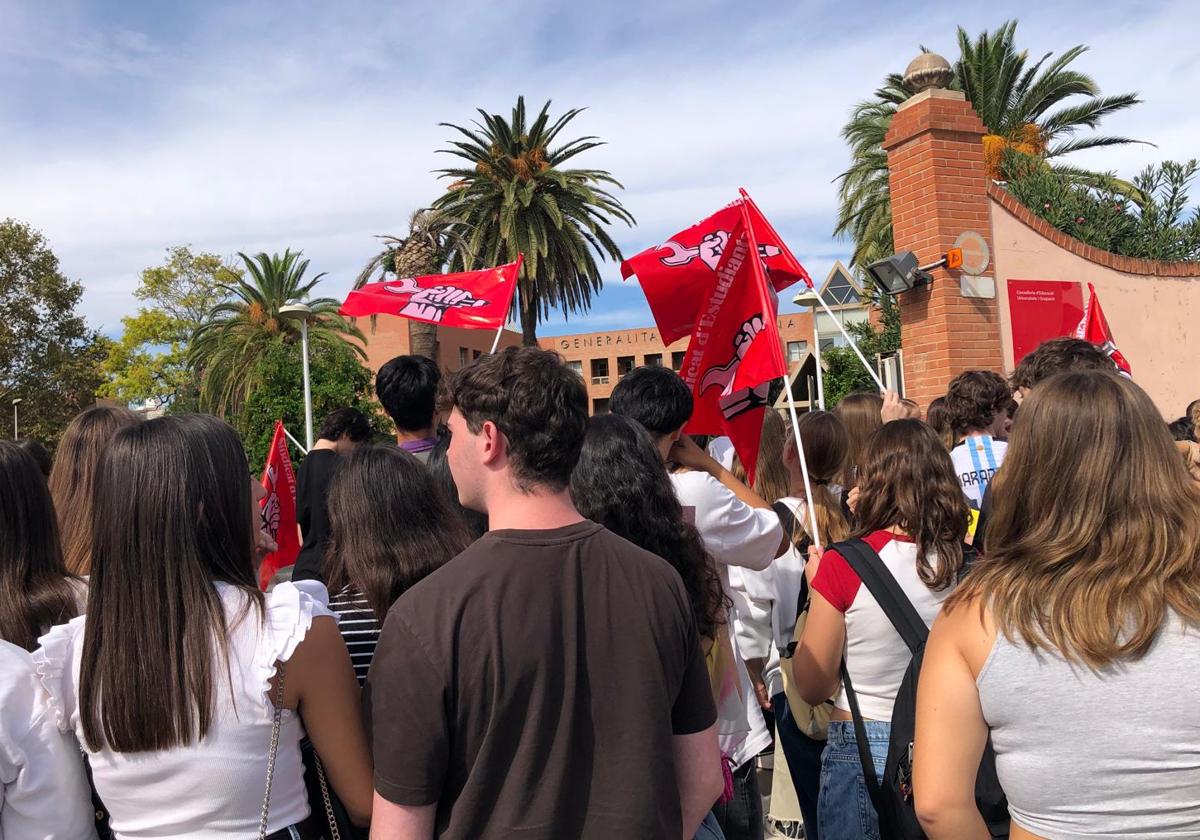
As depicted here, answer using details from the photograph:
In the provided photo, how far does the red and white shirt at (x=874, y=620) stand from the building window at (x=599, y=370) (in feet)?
239

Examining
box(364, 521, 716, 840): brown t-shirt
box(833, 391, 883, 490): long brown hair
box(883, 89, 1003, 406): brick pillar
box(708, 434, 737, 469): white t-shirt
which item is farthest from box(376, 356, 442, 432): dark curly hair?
box(883, 89, 1003, 406): brick pillar

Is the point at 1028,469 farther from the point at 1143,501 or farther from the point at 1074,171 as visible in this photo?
the point at 1074,171

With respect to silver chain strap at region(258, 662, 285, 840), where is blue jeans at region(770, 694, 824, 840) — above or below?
below

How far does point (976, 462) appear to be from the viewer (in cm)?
468

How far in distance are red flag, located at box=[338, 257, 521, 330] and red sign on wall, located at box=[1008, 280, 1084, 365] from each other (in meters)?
4.78

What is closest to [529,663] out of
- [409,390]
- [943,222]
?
[409,390]

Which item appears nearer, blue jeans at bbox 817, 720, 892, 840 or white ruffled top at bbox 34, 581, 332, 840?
white ruffled top at bbox 34, 581, 332, 840

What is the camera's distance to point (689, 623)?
A: 2082 millimetres

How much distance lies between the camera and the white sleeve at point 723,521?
317cm

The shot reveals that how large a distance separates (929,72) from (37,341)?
125 ft

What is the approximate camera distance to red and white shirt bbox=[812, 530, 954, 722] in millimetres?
3016

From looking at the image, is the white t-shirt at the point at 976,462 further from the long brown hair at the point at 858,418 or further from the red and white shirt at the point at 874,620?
the red and white shirt at the point at 874,620

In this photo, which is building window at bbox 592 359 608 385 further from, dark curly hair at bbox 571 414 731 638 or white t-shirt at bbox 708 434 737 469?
dark curly hair at bbox 571 414 731 638

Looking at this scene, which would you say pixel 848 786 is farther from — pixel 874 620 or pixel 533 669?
pixel 533 669
